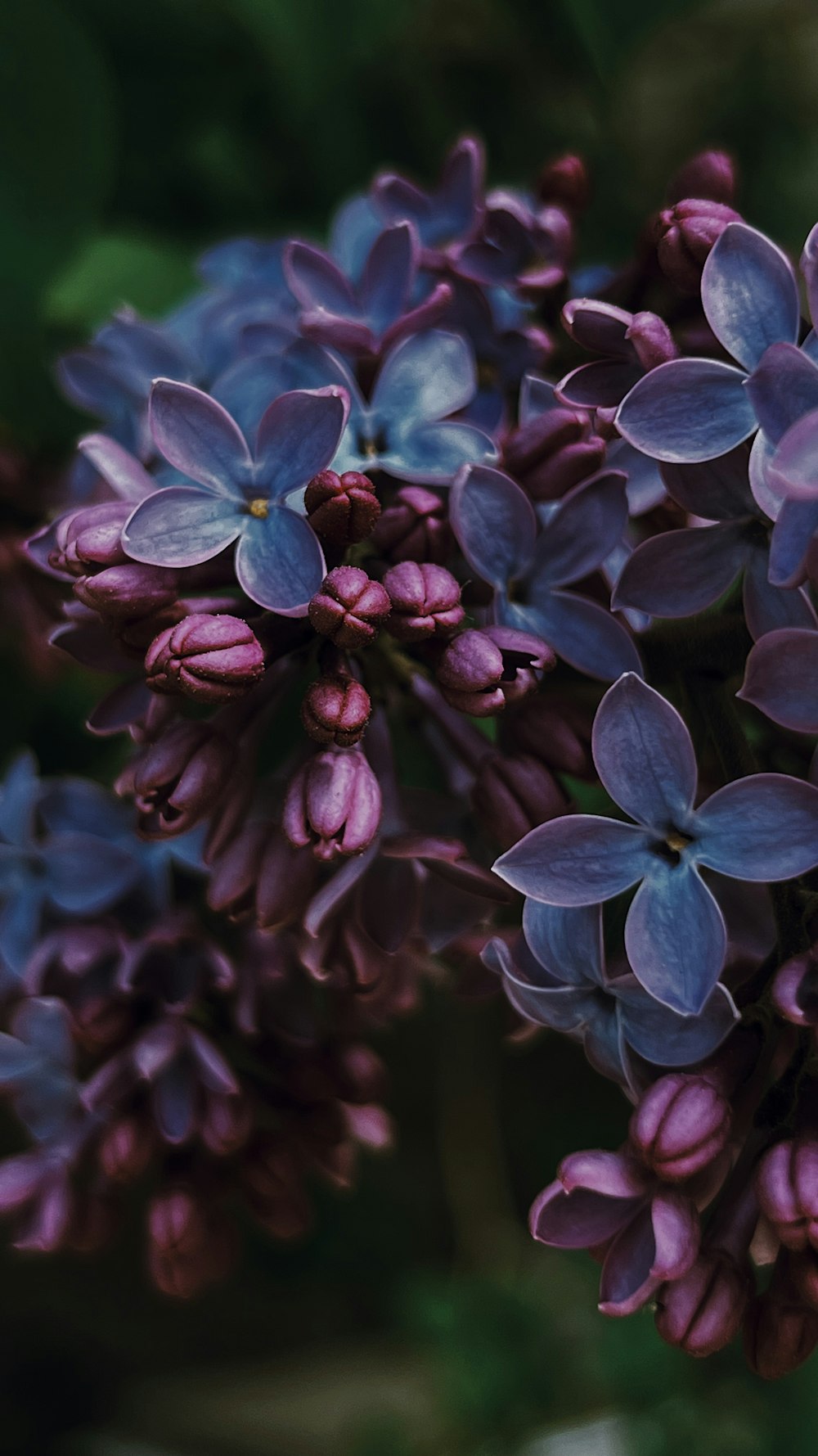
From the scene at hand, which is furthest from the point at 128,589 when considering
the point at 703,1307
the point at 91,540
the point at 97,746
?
the point at 97,746

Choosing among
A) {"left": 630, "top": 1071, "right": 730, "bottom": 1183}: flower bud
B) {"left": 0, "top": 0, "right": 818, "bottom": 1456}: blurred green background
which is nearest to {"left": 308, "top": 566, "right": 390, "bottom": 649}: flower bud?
{"left": 630, "top": 1071, "right": 730, "bottom": 1183}: flower bud

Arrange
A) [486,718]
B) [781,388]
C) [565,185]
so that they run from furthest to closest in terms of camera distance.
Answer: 1. [565,185]
2. [486,718]
3. [781,388]

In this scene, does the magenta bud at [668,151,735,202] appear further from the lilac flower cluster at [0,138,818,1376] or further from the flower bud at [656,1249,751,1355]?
the flower bud at [656,1249,751,1355]

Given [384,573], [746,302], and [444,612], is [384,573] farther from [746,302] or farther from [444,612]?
[746,302]

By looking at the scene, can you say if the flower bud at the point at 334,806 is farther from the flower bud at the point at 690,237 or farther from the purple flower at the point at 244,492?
the flower bud at the point at 690,237

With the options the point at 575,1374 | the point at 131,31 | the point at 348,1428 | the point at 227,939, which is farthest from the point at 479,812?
the point at 348,1428

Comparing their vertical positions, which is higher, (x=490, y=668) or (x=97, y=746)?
(x=490, y=668)

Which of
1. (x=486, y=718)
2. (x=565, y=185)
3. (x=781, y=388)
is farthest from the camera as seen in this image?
(x=565, y=185)

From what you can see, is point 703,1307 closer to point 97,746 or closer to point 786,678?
point 786,678
